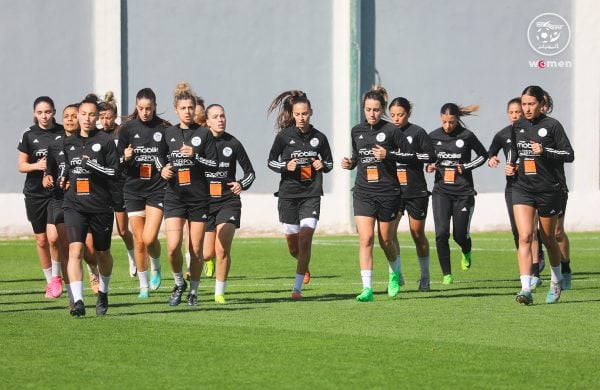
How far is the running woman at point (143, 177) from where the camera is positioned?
1541 cm

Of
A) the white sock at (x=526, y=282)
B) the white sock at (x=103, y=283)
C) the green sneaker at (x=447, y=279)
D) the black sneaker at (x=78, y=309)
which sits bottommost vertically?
the green sneaker at (x=447, y=279)

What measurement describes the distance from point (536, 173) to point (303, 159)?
9.28 ft

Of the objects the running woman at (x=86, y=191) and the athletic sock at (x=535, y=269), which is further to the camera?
the athletic sock at (x=535, y=269)

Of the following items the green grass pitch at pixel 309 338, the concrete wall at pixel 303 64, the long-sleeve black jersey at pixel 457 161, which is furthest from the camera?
the concrete wall at pixel 303 64

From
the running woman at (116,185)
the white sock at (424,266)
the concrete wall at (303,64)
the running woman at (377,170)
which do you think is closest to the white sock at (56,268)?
the running woman at (116,185)

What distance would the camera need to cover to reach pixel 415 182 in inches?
665

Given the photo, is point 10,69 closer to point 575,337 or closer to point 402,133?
point 402,133

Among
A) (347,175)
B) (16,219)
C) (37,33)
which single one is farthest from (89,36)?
(347,175)

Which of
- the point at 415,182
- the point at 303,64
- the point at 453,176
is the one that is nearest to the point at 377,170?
the point at 415,182

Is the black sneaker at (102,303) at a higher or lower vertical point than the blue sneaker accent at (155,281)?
higher

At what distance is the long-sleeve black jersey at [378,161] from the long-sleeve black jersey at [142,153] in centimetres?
225

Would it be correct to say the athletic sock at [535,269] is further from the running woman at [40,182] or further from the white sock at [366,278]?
the running woman at [40,182]

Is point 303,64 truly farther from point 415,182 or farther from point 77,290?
point 77,290

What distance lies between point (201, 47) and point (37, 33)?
3410mm
